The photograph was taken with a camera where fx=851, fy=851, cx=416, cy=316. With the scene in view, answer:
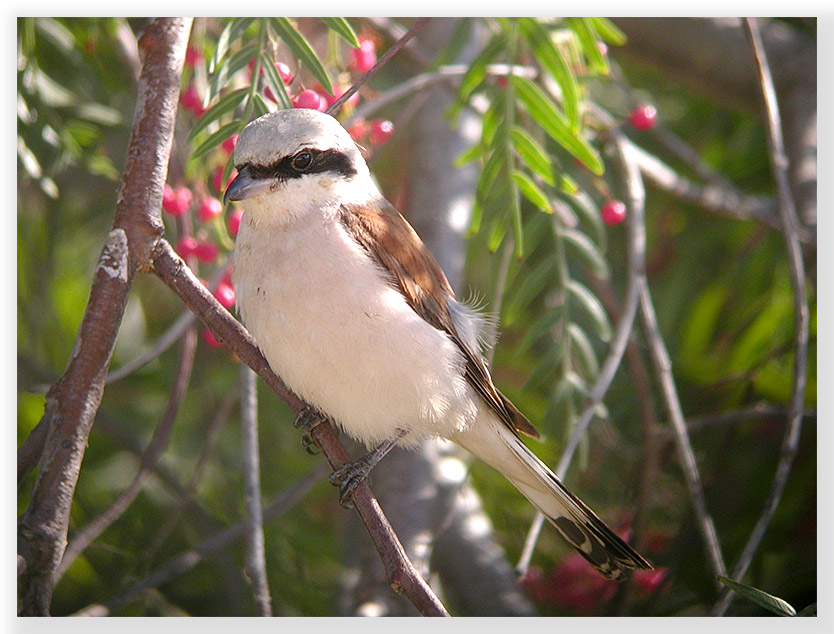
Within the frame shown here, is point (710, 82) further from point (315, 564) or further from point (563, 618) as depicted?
point (315, 564)

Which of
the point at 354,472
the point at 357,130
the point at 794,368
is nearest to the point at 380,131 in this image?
the point at 357,130

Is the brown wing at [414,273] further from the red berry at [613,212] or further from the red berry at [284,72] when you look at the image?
the red berry at [613,212]

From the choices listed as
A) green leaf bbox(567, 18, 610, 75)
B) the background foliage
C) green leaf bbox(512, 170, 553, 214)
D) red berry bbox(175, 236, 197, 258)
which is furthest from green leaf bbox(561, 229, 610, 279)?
red berry bbox(175, 236, 197, 258)

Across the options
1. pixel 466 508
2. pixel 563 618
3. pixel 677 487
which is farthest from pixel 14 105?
pixel 677 487

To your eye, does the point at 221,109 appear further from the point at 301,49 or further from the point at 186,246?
the point at 186,246

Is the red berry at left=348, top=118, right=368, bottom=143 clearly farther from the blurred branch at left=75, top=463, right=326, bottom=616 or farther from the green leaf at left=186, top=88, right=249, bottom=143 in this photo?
the blurred branch at left=75, top=463, right=326, bottom=616

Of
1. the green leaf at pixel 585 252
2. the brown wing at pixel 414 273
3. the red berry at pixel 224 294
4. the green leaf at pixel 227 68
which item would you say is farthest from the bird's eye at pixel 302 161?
the green leaf at pixel 585 252
